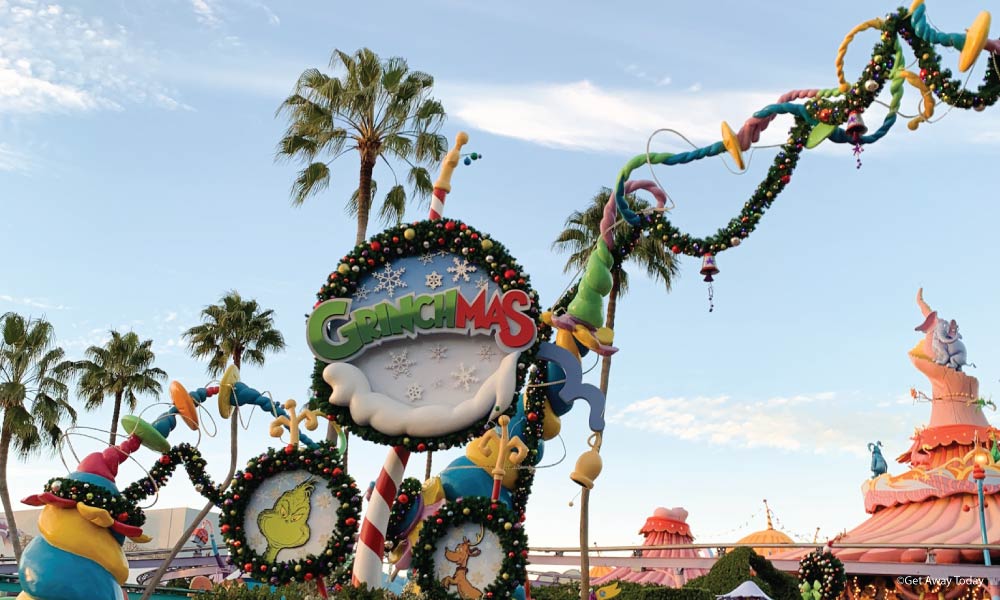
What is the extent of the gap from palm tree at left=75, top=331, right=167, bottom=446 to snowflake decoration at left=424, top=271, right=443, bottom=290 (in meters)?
22.3

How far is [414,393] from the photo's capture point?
46.2ft

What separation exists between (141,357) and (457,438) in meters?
23.7

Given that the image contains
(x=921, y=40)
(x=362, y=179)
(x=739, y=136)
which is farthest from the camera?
(x=362, y=179)

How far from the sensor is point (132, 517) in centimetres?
1377

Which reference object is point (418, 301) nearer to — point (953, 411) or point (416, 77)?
point (416, 77)

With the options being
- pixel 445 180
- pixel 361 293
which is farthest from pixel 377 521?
pixel 445 180

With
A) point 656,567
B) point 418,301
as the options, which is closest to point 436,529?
point 418,301

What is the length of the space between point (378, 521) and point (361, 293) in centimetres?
353

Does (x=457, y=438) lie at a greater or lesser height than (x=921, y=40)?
lesser

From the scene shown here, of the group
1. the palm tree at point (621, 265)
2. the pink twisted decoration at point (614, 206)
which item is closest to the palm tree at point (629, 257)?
the palm tree at point (621, 265)

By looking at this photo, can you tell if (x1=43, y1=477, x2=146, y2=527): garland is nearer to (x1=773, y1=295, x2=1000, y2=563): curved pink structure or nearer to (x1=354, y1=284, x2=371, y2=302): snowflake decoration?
(x1=354, y1=284, x2=371, y2=302): snowflake decoration

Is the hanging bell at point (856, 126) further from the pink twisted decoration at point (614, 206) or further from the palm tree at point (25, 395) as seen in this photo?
the palm tree at point (25, 395)

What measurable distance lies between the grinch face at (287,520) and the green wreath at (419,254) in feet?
3.89

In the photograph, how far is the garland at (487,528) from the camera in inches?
514
